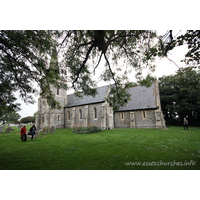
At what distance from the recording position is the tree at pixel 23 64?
15.1 ft

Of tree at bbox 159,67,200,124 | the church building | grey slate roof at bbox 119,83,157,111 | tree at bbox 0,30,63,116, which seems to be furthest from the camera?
tree at bbox 159,67,200,124

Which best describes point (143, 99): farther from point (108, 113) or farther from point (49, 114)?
point (49, 114)

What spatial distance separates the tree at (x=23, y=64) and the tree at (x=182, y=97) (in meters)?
21.3

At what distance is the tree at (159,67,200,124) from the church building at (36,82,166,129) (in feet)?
22.1

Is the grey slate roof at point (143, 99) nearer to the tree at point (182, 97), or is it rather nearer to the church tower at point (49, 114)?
the tree at point (182, 97)

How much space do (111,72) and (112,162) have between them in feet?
17.6

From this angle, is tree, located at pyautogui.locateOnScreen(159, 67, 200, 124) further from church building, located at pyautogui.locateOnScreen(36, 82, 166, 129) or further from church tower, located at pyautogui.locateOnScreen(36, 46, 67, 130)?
church tower, located at pyautogui.locateOnScreen(36, 46, 67, 130)

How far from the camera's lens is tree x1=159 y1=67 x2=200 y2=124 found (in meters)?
19.1

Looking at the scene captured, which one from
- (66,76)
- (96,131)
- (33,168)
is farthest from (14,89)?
(96,131)

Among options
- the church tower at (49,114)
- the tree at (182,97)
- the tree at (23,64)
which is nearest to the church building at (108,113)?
the church tower at (49,114)

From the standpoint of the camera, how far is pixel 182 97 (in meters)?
22.2

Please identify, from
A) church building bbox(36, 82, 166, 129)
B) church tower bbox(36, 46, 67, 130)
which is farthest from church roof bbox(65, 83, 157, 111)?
church tower bbox(36, 46, 67, 130)

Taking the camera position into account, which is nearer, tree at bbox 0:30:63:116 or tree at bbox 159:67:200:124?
tree at bbox 0:30:63:116

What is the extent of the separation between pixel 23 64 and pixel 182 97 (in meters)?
27.5
